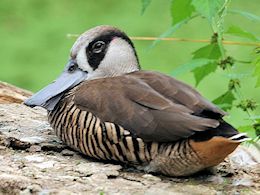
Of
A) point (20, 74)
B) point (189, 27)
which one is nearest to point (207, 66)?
point (20, 74)

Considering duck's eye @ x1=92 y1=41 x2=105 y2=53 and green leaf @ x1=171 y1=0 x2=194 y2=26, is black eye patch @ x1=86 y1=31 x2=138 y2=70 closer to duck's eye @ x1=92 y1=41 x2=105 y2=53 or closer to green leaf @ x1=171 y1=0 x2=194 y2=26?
duck's eye @ x1=92 y1=41 x2=105 y2=53

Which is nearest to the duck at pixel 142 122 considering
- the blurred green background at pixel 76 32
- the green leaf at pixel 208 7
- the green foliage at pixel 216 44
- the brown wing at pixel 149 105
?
the brown wing at pixel 149 105

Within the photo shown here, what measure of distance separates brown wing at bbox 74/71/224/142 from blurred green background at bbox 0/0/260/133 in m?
2.90

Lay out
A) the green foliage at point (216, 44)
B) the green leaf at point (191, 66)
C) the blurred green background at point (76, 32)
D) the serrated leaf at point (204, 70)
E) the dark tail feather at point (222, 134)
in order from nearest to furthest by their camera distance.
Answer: the dark tail feather at point (222, 134) → the green foliage at point (216, 44) → the green leaf at point (191, 66) → the serrated leaf at point (204, 70) → the blurred green background at point (76, 32)

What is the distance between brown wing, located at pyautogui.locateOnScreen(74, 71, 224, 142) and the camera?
9.92ft

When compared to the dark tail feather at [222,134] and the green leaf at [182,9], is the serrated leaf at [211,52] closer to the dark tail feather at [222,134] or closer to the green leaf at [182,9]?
the green leaf at [182,9]

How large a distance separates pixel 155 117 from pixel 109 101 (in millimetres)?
188

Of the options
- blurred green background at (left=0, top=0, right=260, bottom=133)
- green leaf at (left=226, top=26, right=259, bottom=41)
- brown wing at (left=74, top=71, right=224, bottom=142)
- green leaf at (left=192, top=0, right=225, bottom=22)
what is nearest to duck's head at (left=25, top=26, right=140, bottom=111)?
brown wing at (left=74, top=71, right=224, bottom=142)

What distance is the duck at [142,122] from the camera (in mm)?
3002

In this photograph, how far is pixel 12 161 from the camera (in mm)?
3172

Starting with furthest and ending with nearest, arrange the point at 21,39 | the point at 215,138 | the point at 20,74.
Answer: the point at 21,39 < the point at 20,74 < the point at 215,138

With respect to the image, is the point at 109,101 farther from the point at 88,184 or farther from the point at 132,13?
the point at 132,13

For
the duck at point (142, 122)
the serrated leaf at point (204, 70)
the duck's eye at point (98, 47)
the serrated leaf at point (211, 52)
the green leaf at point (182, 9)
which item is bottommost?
the duck at point (142, 122)

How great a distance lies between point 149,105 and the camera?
3098 millimetres
